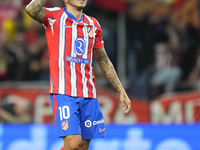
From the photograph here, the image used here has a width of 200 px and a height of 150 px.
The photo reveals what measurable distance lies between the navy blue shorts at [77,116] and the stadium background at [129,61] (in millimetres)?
3373

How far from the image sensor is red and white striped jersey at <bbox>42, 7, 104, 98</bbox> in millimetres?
3721

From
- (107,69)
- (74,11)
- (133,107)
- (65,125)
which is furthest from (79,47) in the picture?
(133,107)

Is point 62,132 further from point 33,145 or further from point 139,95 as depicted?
point 139,95

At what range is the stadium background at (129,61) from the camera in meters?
7.43

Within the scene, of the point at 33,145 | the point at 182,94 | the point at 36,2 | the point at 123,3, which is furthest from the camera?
the point at 123,3

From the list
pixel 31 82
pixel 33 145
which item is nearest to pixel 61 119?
pixel 33 145

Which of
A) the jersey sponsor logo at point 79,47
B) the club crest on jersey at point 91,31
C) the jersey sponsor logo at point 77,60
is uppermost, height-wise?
the club crest on jersey at point 91,31

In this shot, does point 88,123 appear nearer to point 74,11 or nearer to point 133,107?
point 74,11

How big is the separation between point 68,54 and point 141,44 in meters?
4.70

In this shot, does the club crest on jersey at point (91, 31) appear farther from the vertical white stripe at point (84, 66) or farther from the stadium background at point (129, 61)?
the stadium background at point (129, 61)

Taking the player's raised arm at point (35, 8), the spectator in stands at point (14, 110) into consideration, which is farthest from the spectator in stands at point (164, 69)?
the player's raised arm at point (35, 8)

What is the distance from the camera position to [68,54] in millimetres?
3734

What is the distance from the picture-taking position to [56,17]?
12.4 feet

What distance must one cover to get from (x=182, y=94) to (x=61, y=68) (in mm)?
4572
